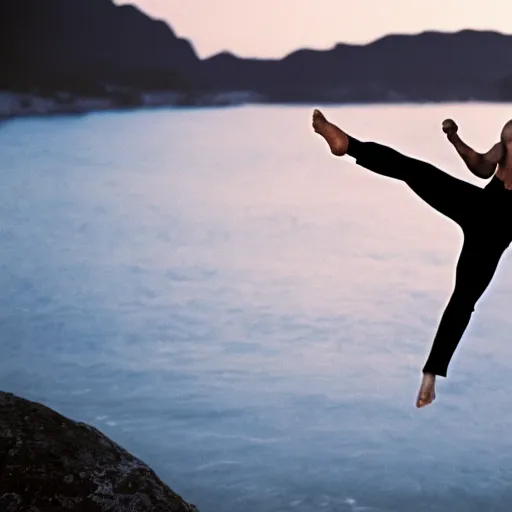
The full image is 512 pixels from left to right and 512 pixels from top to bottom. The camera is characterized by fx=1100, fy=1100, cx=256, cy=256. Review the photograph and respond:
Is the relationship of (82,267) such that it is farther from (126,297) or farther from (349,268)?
(349,268)

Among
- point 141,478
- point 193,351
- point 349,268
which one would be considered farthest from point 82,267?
point 141,478

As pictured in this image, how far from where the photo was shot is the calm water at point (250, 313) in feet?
81.3

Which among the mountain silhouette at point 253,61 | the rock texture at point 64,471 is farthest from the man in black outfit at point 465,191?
the mountain silhouette at point 253,61

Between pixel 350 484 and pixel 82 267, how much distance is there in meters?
10.5

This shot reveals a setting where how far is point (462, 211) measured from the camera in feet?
10.0

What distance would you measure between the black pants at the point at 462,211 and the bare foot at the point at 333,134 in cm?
2

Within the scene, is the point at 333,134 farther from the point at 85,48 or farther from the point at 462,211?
the point at 85,48

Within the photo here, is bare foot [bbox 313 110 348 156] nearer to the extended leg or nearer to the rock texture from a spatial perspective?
the extended leg

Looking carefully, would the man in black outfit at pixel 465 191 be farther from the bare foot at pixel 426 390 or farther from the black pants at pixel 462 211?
the bare foot at pixel 426 390

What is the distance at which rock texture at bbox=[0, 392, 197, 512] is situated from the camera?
4.41 meters

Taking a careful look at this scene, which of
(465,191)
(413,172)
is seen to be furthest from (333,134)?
(465,191)

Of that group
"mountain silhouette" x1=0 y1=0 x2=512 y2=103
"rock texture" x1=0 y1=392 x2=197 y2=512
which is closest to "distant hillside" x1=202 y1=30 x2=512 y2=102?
"mountain silhouette" x1=0 y1=0 x2=512 y2=103

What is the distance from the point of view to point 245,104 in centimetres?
2020

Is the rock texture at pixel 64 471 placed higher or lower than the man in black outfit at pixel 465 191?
lower
